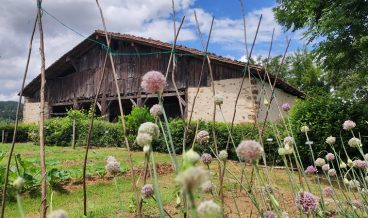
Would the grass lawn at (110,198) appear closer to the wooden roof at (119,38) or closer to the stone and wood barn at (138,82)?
the stone and wood barn at (138,82)

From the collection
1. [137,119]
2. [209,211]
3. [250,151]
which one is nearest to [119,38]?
[137,119]

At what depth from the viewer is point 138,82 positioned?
18.9m

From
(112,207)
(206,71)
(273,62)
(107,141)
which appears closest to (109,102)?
(107,141)

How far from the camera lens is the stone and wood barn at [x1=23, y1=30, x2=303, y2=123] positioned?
15.5 m

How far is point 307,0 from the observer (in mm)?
12438

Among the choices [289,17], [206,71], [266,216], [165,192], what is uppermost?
[289,17]

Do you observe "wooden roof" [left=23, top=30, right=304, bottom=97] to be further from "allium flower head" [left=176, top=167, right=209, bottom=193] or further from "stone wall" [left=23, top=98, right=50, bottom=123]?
"allium flower head" [left=176, top=167, right=209, bottom=193]

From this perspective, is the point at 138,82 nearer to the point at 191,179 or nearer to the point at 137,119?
the point at 137,119

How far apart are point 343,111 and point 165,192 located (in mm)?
5330

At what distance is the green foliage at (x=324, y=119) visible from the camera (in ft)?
30.2

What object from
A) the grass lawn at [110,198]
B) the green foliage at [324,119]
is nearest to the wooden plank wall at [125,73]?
the green foliage at [324,119]

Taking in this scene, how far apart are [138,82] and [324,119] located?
1116cm

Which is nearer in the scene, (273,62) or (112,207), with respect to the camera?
(112,207)

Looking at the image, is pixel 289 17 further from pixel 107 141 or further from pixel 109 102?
pixel 109 102
